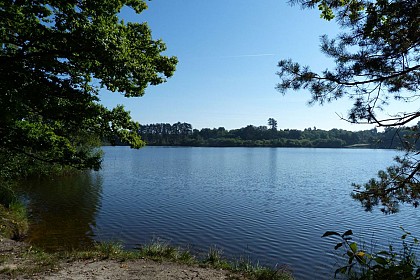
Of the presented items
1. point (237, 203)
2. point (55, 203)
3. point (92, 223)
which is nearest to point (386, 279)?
point (92, 223)

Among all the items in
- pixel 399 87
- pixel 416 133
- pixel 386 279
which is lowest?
pixel 386 279

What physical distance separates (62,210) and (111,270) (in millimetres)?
14239

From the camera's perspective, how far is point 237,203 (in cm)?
2450

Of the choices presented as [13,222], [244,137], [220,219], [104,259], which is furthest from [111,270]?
[244,137]

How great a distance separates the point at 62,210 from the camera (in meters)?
21.1

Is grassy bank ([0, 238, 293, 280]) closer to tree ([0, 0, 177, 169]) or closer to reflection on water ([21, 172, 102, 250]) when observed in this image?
tree ([0, 0, 177, 169])

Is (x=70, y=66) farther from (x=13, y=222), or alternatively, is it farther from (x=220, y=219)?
(x=220, y=219)

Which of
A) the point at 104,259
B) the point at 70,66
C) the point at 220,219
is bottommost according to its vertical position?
the point at 220,219

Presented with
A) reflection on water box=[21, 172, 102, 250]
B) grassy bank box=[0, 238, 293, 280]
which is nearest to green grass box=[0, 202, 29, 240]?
reflection on water box=[21, 172, 102, 250]

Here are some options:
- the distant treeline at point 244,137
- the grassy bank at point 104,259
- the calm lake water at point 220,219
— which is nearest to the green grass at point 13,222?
the calm lake water at point 220,219

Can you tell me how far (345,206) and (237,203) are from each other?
7743 millimetres

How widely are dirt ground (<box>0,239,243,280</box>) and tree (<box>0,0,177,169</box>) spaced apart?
3.09 meters

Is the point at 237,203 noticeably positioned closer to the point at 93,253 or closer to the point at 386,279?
the point at 93,253

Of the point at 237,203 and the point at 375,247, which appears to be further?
the point at 237,203
